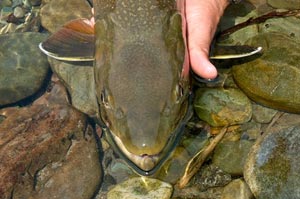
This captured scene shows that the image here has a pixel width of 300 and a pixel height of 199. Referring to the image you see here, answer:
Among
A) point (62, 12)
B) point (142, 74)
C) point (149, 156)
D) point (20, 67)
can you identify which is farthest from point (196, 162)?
point (62, 12)

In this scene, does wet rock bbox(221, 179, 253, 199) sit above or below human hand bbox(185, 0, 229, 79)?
below

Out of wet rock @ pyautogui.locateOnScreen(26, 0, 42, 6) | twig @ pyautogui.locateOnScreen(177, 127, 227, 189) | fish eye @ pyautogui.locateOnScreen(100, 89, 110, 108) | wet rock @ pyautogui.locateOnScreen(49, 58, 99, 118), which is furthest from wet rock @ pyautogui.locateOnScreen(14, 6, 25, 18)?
twig @ pyautogui.locateOnScreen(177, 127, 227, 189)

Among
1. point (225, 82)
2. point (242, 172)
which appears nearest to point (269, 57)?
point (225, 82)

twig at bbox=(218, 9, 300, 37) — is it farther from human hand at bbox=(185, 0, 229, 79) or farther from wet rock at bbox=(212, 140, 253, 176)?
wet rock at bbox=(212, 140, 253, 176)

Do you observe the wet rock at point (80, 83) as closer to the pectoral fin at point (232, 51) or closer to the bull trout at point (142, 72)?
the bull trout at point (142, 72)

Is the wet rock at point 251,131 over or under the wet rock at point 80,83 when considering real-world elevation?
under

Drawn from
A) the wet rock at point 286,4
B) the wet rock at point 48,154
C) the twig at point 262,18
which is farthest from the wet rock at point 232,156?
the wet rock at point 286,4

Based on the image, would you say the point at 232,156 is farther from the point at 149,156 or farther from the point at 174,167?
the point at 149,156
